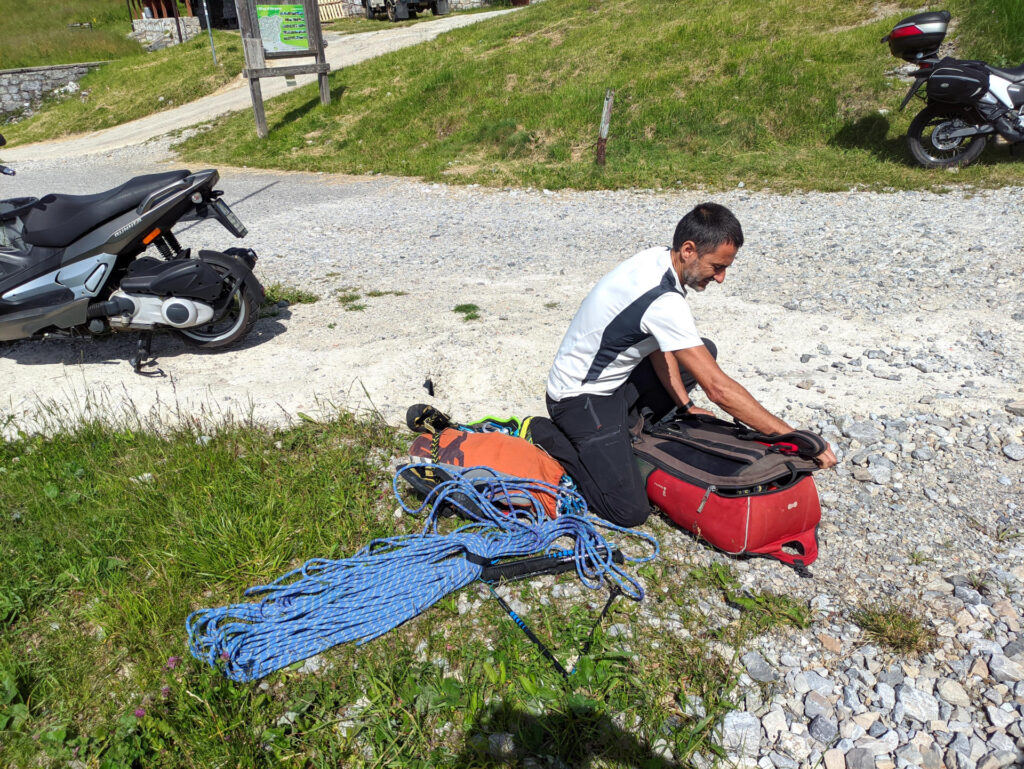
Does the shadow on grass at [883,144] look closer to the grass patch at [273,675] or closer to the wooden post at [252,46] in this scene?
the grass patch at [273,675]

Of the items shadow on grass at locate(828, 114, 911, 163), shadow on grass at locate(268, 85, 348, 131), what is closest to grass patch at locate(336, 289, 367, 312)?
shadow on grass at locate(828, 114, 911, 163)

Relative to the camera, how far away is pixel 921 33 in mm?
9141

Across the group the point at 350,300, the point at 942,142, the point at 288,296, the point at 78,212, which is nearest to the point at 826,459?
the point at 350,300

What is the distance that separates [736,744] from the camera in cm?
245

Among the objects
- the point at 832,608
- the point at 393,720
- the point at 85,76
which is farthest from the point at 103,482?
the point at 85,76

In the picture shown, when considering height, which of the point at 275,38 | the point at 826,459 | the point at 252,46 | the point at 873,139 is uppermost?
the point at 275,38

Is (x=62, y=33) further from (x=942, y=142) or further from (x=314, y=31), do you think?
(x=942, y=142)

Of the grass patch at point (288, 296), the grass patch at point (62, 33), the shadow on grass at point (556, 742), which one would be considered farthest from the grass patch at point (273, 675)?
the grass patch at point (62, 33)

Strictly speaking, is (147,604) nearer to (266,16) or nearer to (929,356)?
(929,356)

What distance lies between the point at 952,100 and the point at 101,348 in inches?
397

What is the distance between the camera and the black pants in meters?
3.51

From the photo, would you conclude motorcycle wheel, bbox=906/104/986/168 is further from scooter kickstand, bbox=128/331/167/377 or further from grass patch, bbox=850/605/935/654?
scooter kickstand, bbox=128/331/167/377

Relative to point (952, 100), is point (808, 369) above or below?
below

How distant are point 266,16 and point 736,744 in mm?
15186
